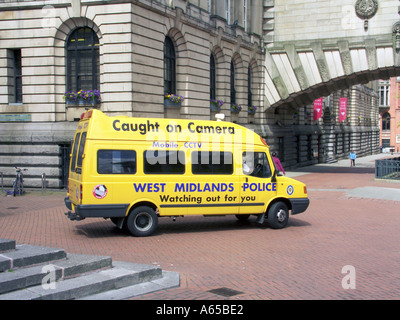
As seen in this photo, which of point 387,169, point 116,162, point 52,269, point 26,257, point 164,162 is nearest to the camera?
point 52,269

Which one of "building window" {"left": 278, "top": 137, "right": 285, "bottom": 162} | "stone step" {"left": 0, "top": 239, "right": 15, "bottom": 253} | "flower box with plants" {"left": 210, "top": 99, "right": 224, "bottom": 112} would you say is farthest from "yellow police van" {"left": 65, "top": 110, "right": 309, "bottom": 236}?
"building window" {"left": 278, "top": 137, "right": 285, "bottom": 162}

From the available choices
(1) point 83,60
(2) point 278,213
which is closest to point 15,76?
(1) point 83,60

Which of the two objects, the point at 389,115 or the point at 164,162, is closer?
the point at 164,162

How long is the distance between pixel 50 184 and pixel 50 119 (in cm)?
280

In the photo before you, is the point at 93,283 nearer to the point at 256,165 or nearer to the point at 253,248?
Result: the point at 253,248

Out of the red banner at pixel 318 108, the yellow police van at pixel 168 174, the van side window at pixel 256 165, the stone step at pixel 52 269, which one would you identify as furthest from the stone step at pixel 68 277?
the red banner at pixel 318 108

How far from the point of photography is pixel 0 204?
16.8 m

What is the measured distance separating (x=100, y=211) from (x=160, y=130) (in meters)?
2.39

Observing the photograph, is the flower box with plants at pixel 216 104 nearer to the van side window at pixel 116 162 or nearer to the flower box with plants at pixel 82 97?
the flower box with plants at pixel 82 97

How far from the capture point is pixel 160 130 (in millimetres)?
11500

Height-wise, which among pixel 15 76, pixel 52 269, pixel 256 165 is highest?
pixel 15 76
